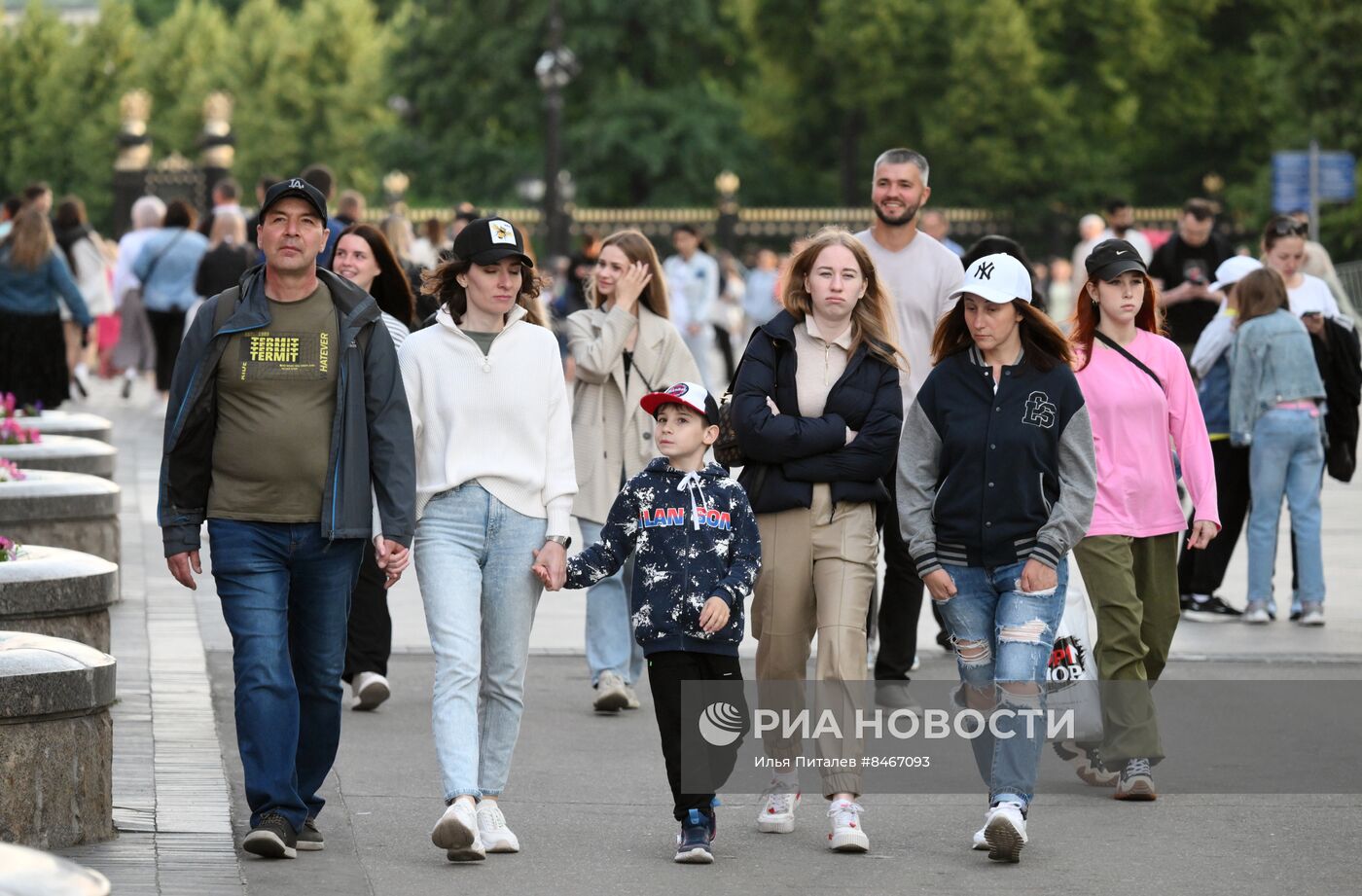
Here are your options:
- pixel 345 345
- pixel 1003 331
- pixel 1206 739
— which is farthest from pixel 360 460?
pixel 1206 739

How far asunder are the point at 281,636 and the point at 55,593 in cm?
176

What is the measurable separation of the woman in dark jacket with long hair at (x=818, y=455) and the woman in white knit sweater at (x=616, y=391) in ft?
6.67

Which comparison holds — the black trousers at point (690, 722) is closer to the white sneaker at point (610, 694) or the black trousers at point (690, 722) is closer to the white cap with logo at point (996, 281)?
the white cap with logo at point (996, 281)

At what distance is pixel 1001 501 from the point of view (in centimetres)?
668

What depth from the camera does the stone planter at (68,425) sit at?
41.6 feet

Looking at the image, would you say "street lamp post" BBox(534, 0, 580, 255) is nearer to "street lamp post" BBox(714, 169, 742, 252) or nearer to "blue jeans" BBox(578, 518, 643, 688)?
"street lamp post" BBox(714, 169, 742, 252)

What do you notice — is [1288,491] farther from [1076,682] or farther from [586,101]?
[586,101]

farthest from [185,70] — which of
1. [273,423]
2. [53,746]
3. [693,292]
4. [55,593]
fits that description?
[53,746]

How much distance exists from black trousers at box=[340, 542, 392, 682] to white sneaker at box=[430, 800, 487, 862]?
2.63 m

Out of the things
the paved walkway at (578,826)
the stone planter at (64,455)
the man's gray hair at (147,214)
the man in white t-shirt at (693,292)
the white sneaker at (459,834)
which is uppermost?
the man's gray hair at (147,214)

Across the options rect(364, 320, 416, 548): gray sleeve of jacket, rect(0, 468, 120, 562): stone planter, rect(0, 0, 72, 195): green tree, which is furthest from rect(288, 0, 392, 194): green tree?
rect(364, 320, 416, 548): gray sleeve of jacket

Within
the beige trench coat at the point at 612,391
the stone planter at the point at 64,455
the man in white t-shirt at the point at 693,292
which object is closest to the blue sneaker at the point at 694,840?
the beige trench coat at the point at 612,391

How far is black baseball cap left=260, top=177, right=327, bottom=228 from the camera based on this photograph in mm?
6367

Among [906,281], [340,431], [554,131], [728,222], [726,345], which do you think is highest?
[554,131]
